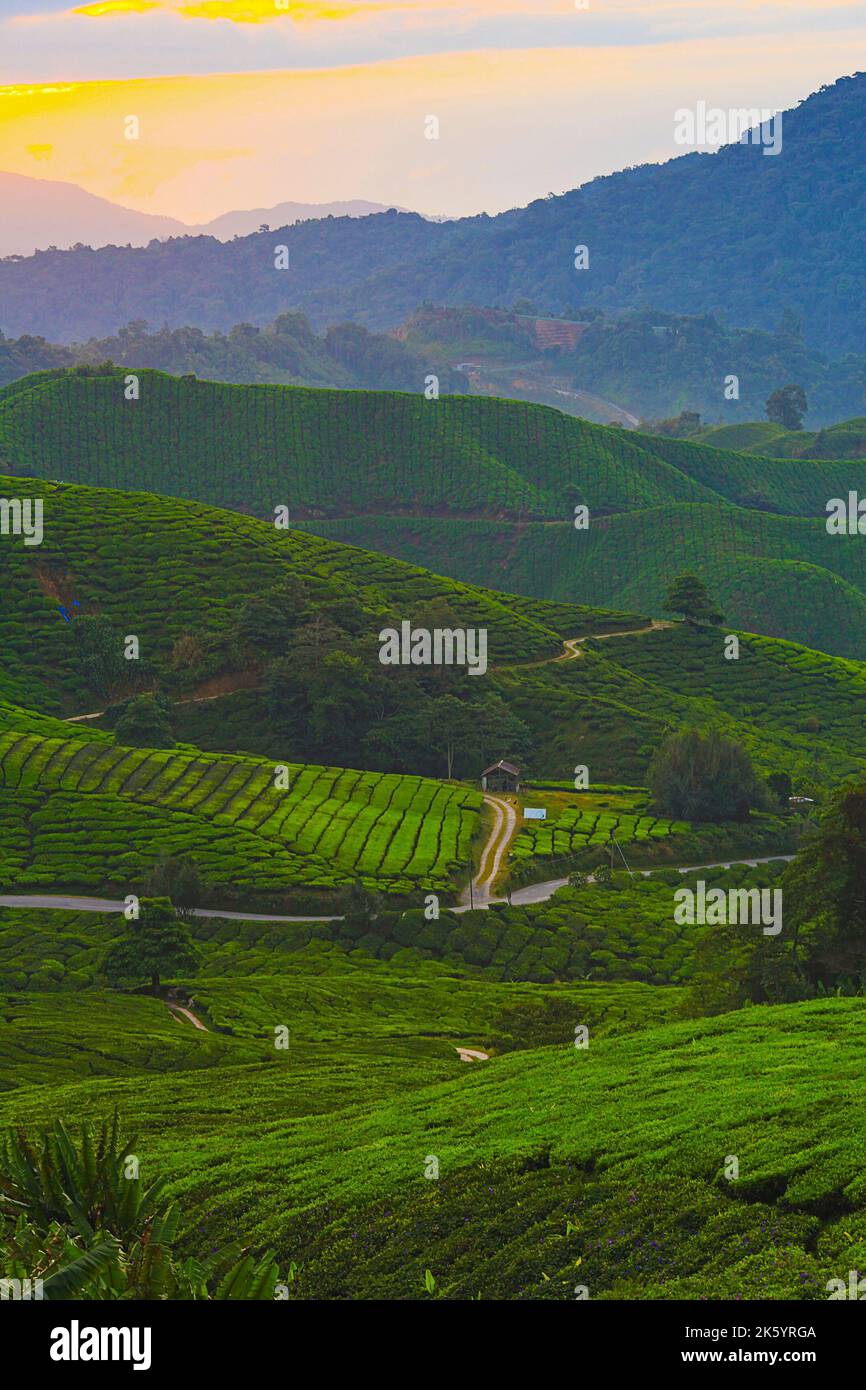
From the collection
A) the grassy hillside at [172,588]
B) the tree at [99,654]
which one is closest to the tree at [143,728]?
the grassy hillside at [172,588]

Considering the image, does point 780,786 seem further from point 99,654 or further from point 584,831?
point 99,654

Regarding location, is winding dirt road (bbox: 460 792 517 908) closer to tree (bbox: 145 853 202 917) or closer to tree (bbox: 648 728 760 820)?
tree (bbox: 648 728 760 820)

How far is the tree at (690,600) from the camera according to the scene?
4205 inches

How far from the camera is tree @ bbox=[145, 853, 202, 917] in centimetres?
5916

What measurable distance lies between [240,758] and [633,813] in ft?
65.1

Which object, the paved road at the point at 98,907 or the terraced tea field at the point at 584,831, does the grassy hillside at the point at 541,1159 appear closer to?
the paved road at the point at 98,907

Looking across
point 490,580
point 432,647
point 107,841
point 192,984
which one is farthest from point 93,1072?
point 490,580

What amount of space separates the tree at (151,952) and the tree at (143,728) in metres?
30.8

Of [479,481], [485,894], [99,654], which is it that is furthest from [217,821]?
[479,481]

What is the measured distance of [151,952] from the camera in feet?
157

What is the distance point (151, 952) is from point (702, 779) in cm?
3612

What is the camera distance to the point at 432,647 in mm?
97750
